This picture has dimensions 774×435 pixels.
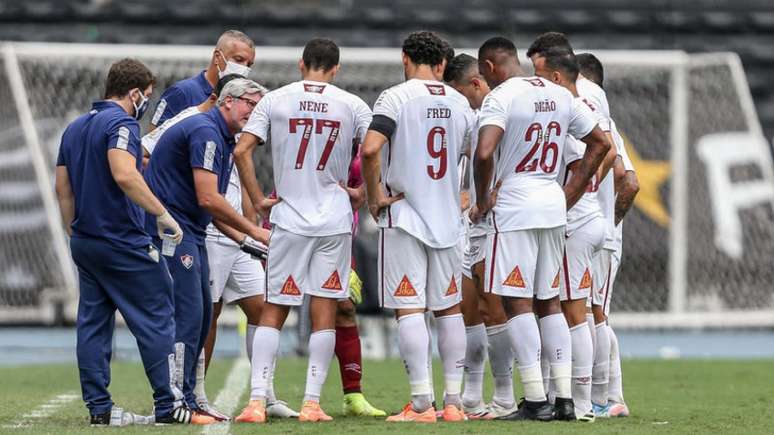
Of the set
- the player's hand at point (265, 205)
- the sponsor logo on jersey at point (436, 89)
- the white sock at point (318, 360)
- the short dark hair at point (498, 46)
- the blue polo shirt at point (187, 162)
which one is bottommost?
the white sock at point (318, 360)

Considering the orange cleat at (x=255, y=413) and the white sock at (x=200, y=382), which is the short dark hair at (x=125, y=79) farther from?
the orange cleat at (x=255, y=413)

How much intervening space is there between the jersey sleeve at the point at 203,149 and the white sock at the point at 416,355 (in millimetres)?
1445

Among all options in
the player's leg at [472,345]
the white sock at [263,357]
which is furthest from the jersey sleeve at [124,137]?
the player's leg at [472,345]

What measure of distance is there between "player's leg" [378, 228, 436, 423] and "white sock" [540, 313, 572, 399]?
0.72 metres

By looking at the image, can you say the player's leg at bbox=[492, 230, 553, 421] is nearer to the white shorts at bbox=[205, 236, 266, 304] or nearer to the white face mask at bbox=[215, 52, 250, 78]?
the white shorts at bbox=[205, 236, 266, 304]

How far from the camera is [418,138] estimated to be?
28.3ft

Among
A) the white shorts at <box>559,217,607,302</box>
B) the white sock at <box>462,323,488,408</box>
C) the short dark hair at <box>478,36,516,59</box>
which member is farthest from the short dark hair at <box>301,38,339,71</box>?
the white sock at <box>462,323,488,408</box>

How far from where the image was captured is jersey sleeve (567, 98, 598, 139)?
864 centimetres

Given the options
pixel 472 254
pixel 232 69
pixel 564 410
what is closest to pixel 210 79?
pixel 232 69

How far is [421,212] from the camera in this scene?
28.4ft

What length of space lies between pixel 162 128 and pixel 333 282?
1.52 meters

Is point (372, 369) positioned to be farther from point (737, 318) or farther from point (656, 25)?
point (656, 25)

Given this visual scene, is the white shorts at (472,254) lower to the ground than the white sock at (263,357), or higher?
higher

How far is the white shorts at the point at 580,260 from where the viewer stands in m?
8.91
